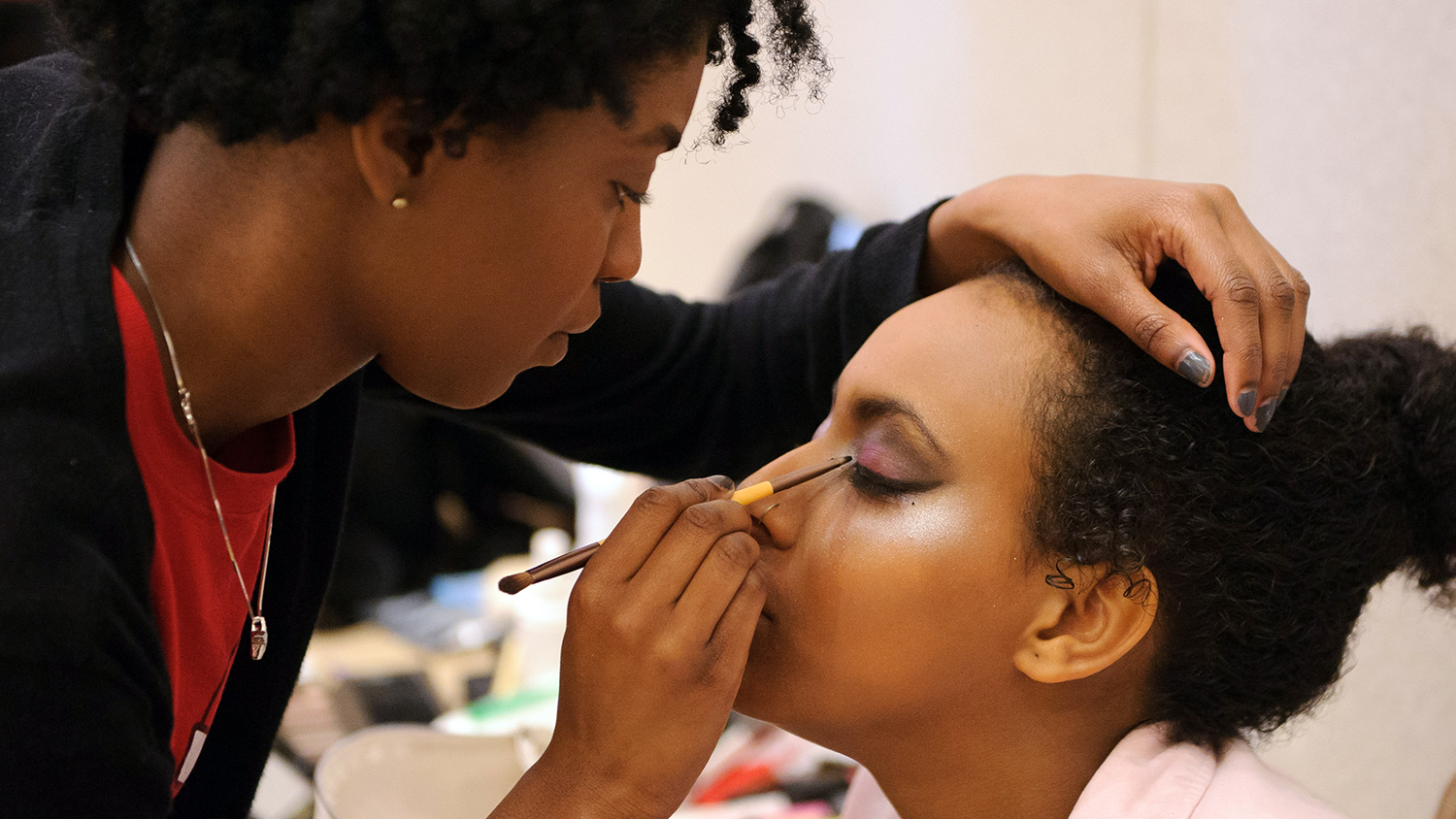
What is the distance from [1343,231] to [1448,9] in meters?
0.25

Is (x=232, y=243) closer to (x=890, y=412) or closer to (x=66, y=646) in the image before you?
(x=66, y=646)

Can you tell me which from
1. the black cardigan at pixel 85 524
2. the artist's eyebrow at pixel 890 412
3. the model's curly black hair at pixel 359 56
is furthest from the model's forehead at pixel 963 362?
the black cardigan at pixel 85 524

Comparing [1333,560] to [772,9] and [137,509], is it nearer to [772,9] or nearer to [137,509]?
[772,9]

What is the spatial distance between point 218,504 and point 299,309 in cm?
17

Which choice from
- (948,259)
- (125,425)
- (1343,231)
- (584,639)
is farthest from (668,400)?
(1343,231)

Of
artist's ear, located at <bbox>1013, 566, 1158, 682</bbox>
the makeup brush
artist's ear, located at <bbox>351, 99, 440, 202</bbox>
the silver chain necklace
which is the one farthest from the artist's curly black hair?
the silver chain necklace

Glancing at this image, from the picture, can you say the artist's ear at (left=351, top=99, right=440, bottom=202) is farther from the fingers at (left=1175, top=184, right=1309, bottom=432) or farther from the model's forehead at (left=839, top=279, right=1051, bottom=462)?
the fingers at (left=1175, top=184, right=1309, bottom=432)

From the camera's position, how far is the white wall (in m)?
1.18

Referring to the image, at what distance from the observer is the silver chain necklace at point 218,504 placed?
0.74 meters

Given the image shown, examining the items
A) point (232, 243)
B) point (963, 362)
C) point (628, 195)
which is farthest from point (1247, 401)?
point (232, 243)

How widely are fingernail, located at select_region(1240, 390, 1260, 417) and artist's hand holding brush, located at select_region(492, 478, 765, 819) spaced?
1.24ft

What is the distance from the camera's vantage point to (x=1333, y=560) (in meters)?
0.94

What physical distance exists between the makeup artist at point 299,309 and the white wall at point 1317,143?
0.41 m

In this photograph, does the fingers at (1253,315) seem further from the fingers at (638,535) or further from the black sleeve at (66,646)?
the black sleeve at (66,646)
